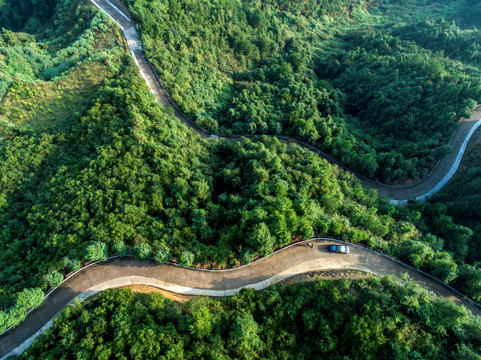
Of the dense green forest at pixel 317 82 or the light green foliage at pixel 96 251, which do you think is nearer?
the light green foliage at pixel 96 251

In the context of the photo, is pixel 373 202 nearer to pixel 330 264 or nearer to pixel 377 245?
pixel 377 245

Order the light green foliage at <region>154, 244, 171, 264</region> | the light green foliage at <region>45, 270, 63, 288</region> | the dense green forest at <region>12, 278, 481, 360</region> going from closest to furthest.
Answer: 1. the dense green forest at <region>12, 278, 481, 360</region>
2. the light green foliage at <region>45, 270, 63, 288</region>
3. the light green foliage at <region>154, 244, 171, 264</region>

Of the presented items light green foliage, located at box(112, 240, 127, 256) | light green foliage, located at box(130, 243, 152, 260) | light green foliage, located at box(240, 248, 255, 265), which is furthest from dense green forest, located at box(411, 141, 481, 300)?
light green foliage, located at box(112, 240, 127, 256)

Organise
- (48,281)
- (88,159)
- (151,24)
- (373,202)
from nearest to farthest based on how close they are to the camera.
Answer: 1. (48,281)
2. (88,159)
3. (373,202)
4. (151,24)

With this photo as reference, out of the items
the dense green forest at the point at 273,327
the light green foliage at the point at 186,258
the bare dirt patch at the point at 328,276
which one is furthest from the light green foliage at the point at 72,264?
the bare dirt patch at the point at 328,276

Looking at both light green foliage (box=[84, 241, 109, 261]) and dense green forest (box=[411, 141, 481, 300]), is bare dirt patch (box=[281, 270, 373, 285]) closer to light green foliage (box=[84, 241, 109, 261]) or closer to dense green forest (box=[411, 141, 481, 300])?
dense green forest (box=[411, 141, 481, 300])

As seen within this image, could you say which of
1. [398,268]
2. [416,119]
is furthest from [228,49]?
[398,268]

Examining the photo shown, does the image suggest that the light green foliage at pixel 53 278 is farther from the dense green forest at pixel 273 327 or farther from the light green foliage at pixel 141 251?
the light green foliage at pixel 141 251
